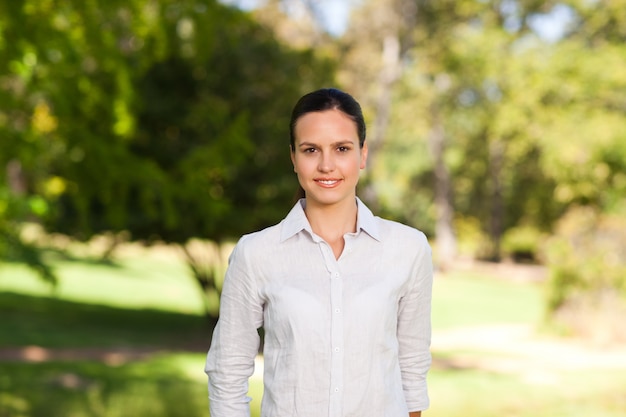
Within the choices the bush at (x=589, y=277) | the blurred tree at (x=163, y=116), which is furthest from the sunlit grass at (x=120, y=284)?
the bush at (x=589, y=277)

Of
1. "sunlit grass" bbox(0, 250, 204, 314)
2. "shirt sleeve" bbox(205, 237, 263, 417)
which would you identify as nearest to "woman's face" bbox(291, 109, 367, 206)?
"shirt sleeve" bbox(205, 237, 263, 417)

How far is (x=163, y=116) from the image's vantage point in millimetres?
16562

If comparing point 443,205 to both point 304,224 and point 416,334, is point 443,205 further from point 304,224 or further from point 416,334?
point 304,224

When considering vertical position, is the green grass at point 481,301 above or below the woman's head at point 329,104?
above

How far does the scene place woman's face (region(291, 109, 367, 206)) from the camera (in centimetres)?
240

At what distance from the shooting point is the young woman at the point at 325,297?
2328mm

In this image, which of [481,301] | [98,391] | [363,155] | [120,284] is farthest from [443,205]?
[363,155]

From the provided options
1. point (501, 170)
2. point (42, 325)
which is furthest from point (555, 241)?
point (501, 170)

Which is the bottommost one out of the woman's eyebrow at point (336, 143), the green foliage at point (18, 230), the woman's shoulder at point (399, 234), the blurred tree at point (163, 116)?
the woman's shoulder at point (399, 234)

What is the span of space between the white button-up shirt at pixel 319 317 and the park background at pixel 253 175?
4.11 meters

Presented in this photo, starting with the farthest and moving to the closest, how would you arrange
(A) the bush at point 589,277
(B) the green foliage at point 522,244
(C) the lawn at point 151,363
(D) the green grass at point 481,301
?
(B) the green foliage at point 522,244 < (D) the green grass at point 481,301 < (A) the bush at point 589,277 < (C) the lawn at point 151,363

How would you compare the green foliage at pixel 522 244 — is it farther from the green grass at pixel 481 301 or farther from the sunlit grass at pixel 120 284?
the sunlit grass at pixel 120 284

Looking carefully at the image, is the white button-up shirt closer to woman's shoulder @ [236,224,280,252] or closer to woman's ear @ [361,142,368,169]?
woman's shoulder @ [236,224,280,252]

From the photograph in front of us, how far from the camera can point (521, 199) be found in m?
50.6
